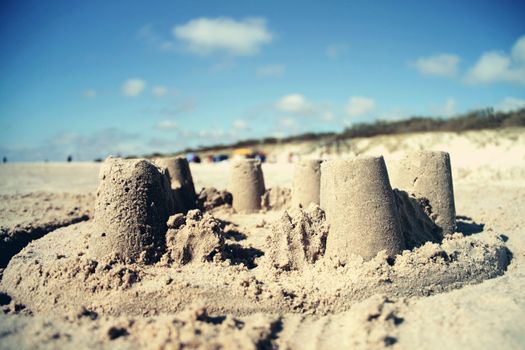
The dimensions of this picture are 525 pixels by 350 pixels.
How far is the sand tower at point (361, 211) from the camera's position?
432 cm

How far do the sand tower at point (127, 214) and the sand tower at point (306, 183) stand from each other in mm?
2922

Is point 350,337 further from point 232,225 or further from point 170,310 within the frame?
point 232,225

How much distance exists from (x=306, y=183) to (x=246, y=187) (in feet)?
4.94

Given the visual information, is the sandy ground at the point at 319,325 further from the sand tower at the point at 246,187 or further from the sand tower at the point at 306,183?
the sand tower at the point at 246,187

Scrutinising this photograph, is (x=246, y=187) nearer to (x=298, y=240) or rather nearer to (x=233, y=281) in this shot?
(x=298, y=240)

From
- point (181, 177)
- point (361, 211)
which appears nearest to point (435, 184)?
point (361, 211)

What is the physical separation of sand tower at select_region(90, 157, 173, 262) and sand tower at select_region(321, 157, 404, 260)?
75.1 inches

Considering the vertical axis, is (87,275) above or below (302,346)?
above

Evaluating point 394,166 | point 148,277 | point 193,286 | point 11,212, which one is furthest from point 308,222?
point 11,212

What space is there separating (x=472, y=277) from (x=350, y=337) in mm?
1826

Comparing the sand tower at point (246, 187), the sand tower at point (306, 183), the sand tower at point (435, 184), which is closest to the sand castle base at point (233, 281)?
the sand tower at point (435, 184)

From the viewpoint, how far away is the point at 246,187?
8.09m

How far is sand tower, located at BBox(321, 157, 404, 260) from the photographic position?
4.32 m

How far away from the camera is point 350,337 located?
3383mm
